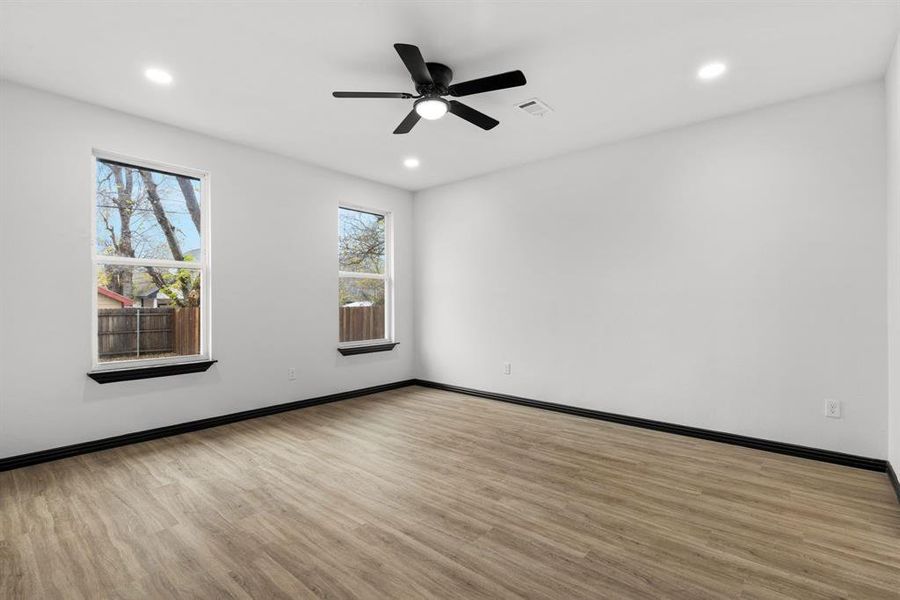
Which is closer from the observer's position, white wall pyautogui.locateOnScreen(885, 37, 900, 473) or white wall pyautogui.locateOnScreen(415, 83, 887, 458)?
white wall pyautogui.locateOnScreen(885, 37, 900, 473)

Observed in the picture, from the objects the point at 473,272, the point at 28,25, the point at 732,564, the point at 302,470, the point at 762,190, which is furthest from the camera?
the point at 473,272

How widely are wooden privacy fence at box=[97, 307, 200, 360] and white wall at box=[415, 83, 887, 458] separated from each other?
3.08 meters

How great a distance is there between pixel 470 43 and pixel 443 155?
1.98m

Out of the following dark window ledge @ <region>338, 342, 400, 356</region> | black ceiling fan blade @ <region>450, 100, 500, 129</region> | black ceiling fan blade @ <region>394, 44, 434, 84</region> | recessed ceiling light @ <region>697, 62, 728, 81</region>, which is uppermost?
recessed ceiling light @ <region>697, 62, 728, 81</region>

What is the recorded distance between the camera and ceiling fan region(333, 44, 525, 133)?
2422 mm

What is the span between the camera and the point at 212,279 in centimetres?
400

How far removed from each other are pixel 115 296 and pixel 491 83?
3438 mm

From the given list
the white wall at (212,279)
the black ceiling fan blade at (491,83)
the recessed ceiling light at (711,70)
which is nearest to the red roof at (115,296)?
the white wall at (212,279)

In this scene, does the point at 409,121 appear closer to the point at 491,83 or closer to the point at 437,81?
the point at 437,81

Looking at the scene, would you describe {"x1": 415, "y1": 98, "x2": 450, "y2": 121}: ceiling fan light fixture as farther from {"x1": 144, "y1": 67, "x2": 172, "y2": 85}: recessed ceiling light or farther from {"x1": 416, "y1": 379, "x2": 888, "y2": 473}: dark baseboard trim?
{"x1": 416, "y1": 379, "x2": 888, "y2": 473}: dark baseboard trim

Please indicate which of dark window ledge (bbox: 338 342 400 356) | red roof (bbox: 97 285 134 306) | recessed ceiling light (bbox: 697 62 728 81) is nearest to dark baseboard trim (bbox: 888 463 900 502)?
recessed ceiling light (bbox: 697 62 728 81)

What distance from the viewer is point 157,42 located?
254cm

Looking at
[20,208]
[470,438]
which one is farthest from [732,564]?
[20,208]

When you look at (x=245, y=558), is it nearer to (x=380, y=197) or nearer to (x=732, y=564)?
(x=732, y=564)
